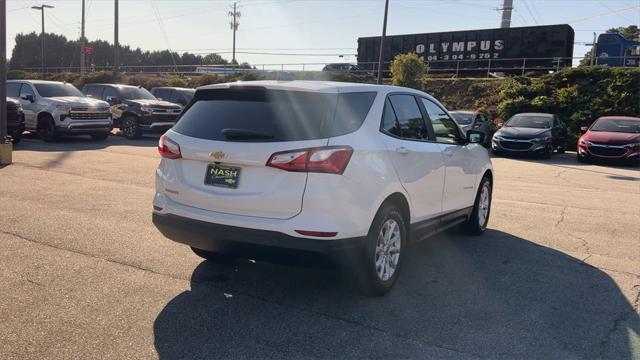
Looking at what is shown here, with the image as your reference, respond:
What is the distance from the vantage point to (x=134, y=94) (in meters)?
20.5

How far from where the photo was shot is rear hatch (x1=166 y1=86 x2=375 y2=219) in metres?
4.04

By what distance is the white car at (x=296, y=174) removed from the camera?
4000 mm

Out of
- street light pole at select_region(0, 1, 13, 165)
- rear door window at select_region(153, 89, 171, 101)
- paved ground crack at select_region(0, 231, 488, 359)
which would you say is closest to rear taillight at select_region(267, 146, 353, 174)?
paved ground crack at select_region(0, 231, 488, 359)

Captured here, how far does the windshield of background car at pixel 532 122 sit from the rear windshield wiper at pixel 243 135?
16.9 m

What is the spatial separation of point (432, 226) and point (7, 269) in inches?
155

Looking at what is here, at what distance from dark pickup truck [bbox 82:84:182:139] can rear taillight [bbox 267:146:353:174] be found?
611 inches

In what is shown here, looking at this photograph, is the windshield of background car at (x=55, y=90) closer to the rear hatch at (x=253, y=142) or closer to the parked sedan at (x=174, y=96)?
the parked sedan at (x=174, y=96)

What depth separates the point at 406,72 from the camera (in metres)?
28.5

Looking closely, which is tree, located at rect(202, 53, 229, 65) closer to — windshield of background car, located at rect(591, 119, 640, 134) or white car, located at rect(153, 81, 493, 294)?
windshield of background car, located at rect(591, 119, 640, 134)

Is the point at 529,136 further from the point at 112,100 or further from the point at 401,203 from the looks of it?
the point at 401,203

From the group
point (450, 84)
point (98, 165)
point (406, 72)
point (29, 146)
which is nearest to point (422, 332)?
point (98, 165)

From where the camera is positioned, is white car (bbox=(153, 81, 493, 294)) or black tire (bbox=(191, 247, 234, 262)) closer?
white car (bbox=(153, 81, 493, 294))

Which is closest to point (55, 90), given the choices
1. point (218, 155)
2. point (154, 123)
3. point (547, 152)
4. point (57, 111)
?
point (57, 111)

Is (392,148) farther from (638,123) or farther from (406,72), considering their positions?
(406,72)
